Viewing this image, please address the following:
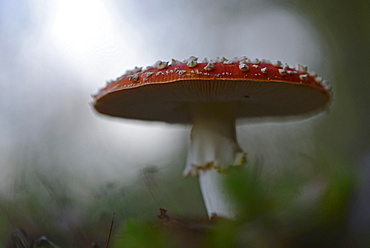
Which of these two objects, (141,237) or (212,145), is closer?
(141,237)

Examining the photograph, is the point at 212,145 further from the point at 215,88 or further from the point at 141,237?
the point at 141,237

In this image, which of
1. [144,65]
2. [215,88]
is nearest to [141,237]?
[215,88]

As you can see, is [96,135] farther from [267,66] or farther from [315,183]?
[315,183]

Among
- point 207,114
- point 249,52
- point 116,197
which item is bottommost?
point 116,197

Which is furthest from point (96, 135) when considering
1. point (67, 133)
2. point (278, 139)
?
point (278, 139)

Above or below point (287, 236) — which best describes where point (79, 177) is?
below

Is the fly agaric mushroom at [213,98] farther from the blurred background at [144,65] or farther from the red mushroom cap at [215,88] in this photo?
the blurred background at [144,65]

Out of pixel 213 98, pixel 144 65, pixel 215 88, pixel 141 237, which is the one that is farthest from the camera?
pixel 144 65

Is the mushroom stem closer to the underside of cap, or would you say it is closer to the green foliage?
the underside of cap

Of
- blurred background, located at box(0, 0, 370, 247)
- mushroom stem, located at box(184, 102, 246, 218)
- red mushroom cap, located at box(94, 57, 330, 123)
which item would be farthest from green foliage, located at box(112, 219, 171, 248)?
blurred background, located at box(0, 0, 370, 247)
